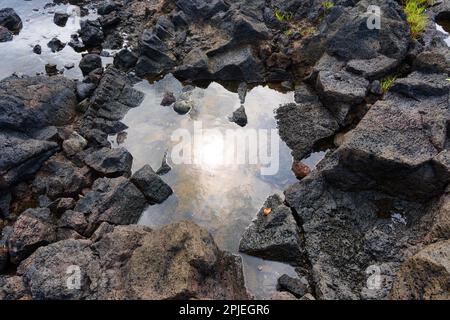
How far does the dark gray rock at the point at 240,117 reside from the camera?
36.1 ft

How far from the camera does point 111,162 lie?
9.73 metres

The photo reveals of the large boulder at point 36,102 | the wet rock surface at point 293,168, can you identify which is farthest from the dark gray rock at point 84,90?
the large boulder at point 36,102

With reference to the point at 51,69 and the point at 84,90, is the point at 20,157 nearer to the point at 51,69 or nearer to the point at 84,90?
the point at 84,90

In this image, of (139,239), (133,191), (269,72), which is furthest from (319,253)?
(269,72)

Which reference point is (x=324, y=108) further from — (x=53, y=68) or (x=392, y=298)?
(x=53, y=68)

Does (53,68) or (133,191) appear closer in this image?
(133,191)

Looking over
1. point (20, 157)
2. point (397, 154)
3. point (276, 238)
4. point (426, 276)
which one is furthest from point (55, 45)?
point (426, 276)

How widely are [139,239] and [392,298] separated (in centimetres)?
462

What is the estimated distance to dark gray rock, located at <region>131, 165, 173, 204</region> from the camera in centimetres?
909

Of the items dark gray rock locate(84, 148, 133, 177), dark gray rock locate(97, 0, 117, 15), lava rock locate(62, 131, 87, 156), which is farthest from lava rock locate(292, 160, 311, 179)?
dark gray rock locate(97, 0, 117, 15)

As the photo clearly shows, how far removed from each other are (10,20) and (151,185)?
11.2 m

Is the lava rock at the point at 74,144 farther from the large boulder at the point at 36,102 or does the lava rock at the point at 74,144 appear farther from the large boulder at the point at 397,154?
the large boulder at the point at 397,154

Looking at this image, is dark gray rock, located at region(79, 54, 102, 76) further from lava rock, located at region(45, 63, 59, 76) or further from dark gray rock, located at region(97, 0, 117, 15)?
dark gray rock, located at region(97, 0, 117, 15)

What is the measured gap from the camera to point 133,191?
900 cm
